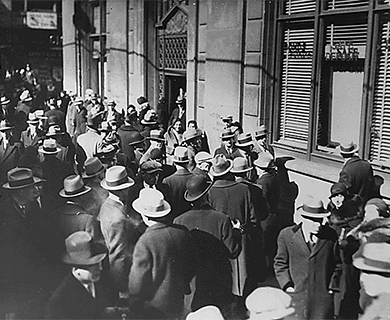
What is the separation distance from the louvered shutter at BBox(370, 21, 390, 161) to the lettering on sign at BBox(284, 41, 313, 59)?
122 cm

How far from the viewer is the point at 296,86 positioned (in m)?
7.13

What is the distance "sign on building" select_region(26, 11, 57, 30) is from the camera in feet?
38.8

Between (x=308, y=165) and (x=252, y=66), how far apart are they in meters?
1.79

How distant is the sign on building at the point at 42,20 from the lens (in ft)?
38.8

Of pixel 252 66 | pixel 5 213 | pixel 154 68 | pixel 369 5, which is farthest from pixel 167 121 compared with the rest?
pixel 5 213

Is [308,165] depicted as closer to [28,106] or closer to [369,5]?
[369,5]

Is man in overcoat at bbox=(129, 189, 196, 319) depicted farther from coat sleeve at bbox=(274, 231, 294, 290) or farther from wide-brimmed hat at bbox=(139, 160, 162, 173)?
wide-brimmed hat at bbox=(139, 160, 162, 173)

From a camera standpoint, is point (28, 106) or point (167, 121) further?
point (167, 121)

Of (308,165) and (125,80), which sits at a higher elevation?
(125,80)

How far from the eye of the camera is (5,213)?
167 inches

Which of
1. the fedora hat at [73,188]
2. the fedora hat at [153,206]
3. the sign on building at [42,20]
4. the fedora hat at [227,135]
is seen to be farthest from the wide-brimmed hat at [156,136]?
the sign on building at [42,20]

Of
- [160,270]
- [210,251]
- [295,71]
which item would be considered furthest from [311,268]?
[295,71]

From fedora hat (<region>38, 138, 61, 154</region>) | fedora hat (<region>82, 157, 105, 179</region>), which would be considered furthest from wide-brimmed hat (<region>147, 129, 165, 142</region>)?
fedora hat (<region>82, 157, 105, 179</region>)

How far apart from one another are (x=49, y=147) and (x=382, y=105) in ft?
13.4
